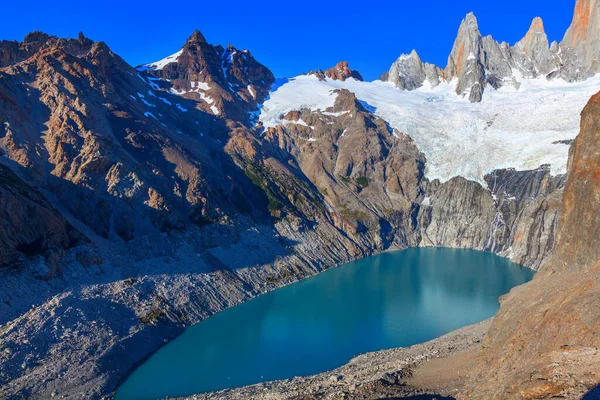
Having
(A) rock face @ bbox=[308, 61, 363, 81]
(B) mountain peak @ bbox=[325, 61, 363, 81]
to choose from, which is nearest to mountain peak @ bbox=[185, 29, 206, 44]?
(A) rock face @ bbox=[308, 61, 363, 81]

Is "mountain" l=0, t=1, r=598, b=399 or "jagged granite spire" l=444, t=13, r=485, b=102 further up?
"jagged granite spire" l=444, t=13, r=485, b=102

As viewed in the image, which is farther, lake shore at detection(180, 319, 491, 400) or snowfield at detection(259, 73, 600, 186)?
snowfield at detection(259, 73, 600, 186)

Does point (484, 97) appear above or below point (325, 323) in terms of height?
above

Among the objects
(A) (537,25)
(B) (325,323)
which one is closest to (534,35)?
(A) (537,25)

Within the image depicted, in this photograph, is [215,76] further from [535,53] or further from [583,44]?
[583,44]

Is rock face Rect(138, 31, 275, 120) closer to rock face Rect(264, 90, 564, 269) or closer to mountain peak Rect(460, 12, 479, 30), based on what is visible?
rock face Rect(264, 90, 564, 269)

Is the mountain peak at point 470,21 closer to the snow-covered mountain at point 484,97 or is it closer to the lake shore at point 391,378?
the snow-covered mountain at point 484,97

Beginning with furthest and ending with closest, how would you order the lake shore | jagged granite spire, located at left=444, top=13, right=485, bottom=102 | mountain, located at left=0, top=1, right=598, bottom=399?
jagged granite spire, located at left=444, top=13, right=485, bottom=102, mountain, located at left=0, top=1, right=598, bottom=399, the lake shore
